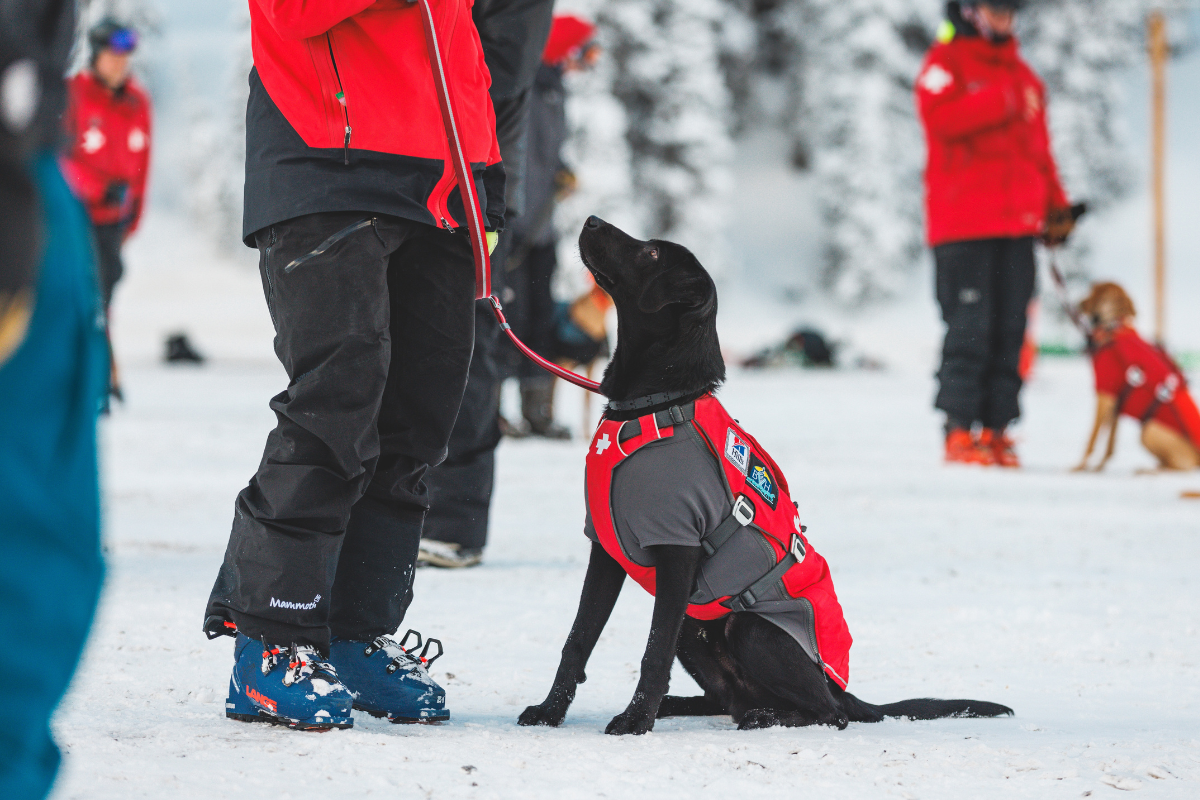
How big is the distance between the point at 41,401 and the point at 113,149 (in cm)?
804

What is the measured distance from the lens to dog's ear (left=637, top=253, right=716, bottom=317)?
2414 mm

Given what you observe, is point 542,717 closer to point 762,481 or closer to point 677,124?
point 762,481

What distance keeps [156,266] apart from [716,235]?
2076 cm

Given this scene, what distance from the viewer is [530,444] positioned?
25.4ft

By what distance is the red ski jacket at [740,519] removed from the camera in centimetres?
222

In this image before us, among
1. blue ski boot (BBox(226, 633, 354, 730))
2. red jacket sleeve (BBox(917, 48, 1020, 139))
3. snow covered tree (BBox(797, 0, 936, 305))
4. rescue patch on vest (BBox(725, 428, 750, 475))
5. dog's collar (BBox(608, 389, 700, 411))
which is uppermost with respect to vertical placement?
snow covered tree (BBox(797, 0, 936, 305))

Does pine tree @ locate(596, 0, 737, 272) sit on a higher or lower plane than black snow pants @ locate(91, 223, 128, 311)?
higher

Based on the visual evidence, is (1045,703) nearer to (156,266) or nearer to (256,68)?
(256,68)

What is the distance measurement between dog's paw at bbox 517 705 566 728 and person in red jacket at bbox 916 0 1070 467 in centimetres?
482

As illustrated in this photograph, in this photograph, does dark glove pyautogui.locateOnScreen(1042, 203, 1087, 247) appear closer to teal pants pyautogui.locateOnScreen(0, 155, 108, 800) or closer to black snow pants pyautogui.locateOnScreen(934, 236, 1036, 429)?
black snow pants pyautogui.locateOnScreen(934, 236, 1036, 429)

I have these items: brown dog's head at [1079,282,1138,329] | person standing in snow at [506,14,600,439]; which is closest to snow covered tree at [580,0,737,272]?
person standing in snow at [506,14,600,439]

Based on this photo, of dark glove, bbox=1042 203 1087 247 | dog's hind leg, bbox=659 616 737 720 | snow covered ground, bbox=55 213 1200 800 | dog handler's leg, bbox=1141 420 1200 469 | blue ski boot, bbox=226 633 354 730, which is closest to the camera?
snow covered ground, bbox=55 213 1200 800

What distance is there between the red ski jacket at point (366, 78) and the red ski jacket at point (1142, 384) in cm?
584

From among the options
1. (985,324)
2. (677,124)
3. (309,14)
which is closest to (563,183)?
(985,324)
